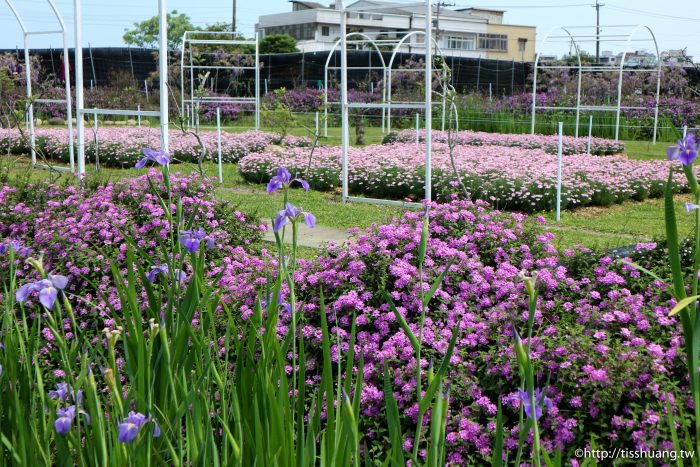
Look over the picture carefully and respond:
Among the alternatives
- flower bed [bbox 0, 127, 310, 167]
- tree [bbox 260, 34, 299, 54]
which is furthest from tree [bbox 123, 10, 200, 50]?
flower bed [bbox 0, 127, 310, 167]

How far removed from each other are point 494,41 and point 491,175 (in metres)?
65.1

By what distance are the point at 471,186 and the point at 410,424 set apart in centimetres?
660

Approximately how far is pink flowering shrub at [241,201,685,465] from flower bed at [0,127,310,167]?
9.90 m

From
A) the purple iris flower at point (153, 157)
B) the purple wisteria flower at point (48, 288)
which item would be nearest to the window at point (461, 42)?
the purple iris flower at point (153, 157)

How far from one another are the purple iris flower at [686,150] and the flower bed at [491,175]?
7.13m

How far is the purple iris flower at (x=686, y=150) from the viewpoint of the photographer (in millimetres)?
1352

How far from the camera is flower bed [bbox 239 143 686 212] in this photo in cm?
920

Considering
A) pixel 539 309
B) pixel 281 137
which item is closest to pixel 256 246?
pixel 539 309

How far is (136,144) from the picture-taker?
542 inches

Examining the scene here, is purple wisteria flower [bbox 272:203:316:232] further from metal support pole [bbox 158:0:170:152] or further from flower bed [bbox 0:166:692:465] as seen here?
metal support pole [bbox 158:0:170:152]

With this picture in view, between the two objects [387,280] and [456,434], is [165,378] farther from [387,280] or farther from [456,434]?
[387,280]

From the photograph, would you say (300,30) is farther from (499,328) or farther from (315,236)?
(499,328)

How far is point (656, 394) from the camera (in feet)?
8.43

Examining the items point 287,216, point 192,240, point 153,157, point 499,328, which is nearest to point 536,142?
point 499,328
